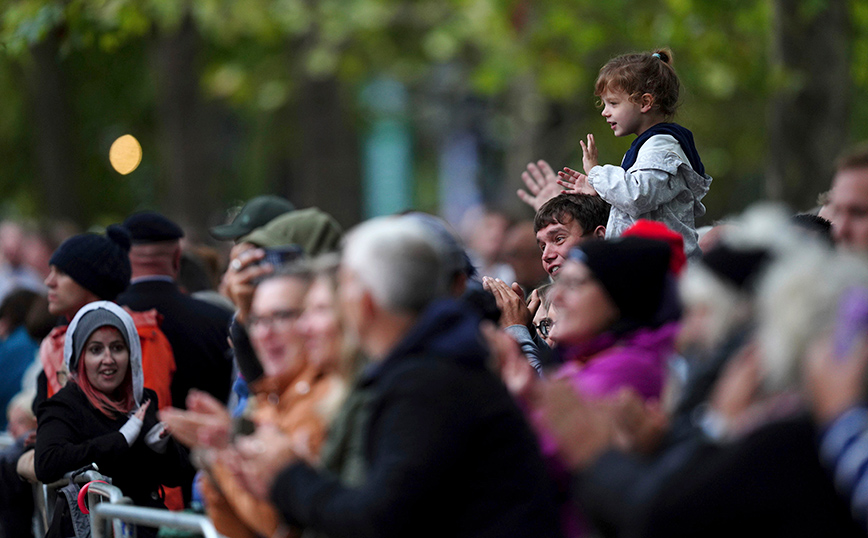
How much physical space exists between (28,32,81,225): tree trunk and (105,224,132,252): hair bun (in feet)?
40.2

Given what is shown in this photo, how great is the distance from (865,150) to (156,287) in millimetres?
3885

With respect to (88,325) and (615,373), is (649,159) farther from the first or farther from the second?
(88,325)

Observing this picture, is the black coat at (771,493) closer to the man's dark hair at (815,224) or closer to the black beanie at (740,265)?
the black beanie at (740,265)

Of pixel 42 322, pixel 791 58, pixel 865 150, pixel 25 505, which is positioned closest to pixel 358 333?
pixel 865 150

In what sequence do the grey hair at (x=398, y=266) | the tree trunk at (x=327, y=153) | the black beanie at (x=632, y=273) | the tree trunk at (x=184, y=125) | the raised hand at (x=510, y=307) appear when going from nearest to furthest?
the grey hair at (x=398, y=266)
the black beanie at (x=632, y=273)
the raised hand at (x=510, y=307)
the tree trunk at (x=184, y=125)
the tree trunk at (x=327, y=153)

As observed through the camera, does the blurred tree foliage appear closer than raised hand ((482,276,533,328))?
No

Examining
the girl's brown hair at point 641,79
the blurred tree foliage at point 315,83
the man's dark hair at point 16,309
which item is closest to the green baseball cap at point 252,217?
the girl's brown hair at point 641,79

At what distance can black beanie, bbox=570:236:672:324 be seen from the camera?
11.8ft

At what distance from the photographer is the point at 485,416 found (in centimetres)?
313

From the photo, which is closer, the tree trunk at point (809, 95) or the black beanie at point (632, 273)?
the black beanie at point (632, 273)

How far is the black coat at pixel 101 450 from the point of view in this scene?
16.9 ft

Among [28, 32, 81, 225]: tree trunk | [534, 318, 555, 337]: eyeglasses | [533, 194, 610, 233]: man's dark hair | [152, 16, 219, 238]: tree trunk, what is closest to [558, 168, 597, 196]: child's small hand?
[533, 194, 610, 233]: man's dark hair

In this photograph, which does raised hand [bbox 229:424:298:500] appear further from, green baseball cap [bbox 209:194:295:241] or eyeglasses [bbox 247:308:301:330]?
green baseball cap [bbox 209:194:295:241]

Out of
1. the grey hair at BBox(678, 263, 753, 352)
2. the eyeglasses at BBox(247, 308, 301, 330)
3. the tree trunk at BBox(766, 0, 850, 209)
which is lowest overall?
the grey hair at BBox(678, 263, 753, 352)
